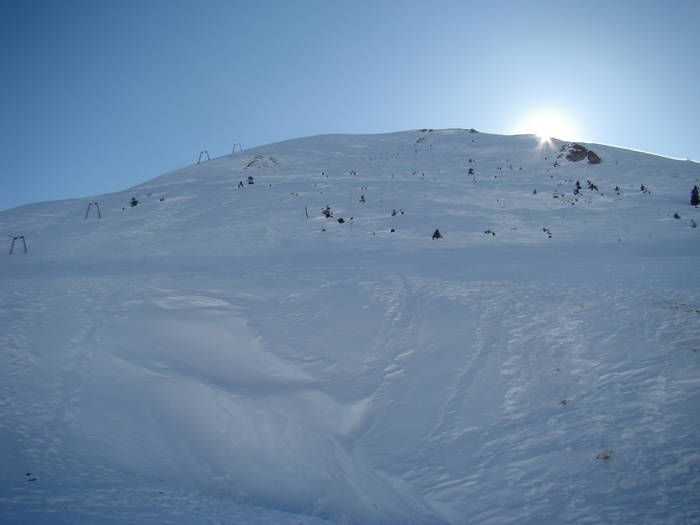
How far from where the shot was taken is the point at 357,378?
5.62 meters

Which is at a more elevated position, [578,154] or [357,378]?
[578,154]

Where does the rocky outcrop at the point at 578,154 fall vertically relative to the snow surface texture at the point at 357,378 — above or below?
above

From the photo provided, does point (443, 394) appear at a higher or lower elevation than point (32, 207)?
lower

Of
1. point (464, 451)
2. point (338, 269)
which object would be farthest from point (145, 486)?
point (338, 269)

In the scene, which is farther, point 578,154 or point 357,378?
point 578,154

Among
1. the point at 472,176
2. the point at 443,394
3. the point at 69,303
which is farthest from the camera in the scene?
the point at 472,176

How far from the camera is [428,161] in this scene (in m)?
21.0

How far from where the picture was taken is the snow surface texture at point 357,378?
3652 millimetres

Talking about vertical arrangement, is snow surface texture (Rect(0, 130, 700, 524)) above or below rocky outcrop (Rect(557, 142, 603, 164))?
below

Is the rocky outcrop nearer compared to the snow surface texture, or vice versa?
the snow surface texture

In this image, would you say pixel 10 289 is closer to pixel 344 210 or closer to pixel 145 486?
pixel 145 486

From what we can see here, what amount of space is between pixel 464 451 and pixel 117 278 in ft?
26.6

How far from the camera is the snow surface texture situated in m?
3.65

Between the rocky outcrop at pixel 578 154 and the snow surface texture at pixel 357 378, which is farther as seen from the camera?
the rocky outcrop at pixel 578 154
